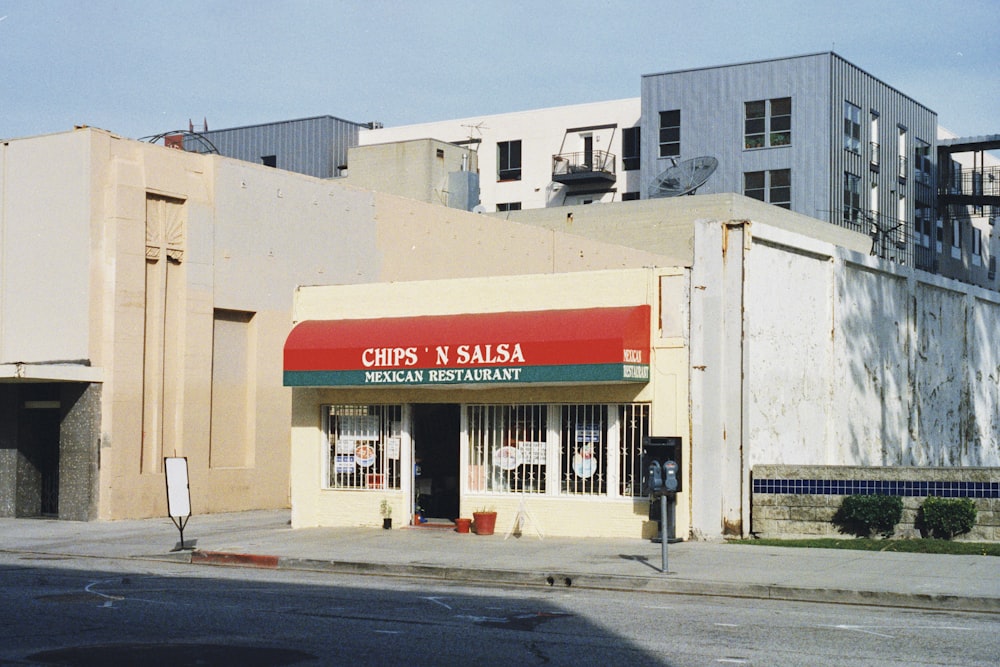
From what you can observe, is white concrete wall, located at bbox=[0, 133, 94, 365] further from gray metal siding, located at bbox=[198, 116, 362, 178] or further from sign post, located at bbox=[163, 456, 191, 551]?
gray metal siding, located at bbox=[198, 116, 362, 178]

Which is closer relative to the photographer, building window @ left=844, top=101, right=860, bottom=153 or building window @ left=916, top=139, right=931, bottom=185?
building window @ left=844, top=101, right=860, bottom=153

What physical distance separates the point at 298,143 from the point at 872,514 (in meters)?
53.3

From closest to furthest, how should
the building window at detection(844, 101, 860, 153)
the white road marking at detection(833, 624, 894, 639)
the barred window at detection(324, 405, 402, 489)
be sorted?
the white road marking at detection(833, 624, 894, 639)
the barred window at detection(324, 405, 402, 489)
the building window at detection(844, 101, 860, 153)

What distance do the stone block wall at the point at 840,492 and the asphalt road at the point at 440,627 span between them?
5983 mm

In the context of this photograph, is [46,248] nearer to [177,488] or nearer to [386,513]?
[177,488]

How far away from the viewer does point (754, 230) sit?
22281mm

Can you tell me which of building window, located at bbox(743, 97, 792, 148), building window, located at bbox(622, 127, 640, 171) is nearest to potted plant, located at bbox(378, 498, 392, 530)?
building window, located at bbox(743, 97, 792, 148)

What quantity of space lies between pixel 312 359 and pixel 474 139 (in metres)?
45.2

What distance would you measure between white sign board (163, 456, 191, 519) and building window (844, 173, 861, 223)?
144ft

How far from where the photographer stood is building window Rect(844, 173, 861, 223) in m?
59.0

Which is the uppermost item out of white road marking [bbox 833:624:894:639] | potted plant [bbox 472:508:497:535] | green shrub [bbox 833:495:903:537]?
green shrub [bbox 833:495:903:537]

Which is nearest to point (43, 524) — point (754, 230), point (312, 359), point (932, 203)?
point (312, 359)

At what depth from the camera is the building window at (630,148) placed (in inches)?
2527

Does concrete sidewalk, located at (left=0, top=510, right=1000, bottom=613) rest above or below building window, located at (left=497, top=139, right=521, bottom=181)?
below
